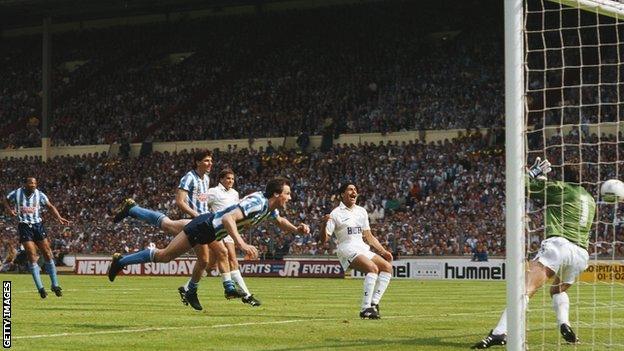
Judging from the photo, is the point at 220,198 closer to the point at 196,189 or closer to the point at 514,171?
the point at 196,189

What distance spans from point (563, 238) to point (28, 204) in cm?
1320

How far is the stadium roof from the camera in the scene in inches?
2313

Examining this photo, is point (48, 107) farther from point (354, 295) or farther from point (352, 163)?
point (354, 295)

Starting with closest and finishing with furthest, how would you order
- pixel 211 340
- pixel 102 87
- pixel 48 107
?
pixel 211 340
pixel 48 107
pixel 102 87

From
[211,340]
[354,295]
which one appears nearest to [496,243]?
[354,295]

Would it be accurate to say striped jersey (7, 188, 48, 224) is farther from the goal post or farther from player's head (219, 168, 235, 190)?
the goal post

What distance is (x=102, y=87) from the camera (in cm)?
6353

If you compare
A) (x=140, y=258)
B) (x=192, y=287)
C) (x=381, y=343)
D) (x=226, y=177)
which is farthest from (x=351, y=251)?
(x=381, y=343)

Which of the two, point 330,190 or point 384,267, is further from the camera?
point 330,190

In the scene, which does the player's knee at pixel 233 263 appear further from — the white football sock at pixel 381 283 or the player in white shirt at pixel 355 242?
the white football sock at pixel 381 283

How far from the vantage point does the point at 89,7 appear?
60.4 m

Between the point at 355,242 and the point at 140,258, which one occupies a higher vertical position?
the point at 355,242

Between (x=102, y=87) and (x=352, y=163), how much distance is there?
2093 centimetres

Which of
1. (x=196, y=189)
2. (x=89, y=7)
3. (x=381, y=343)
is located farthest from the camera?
(x=89, y=7)
